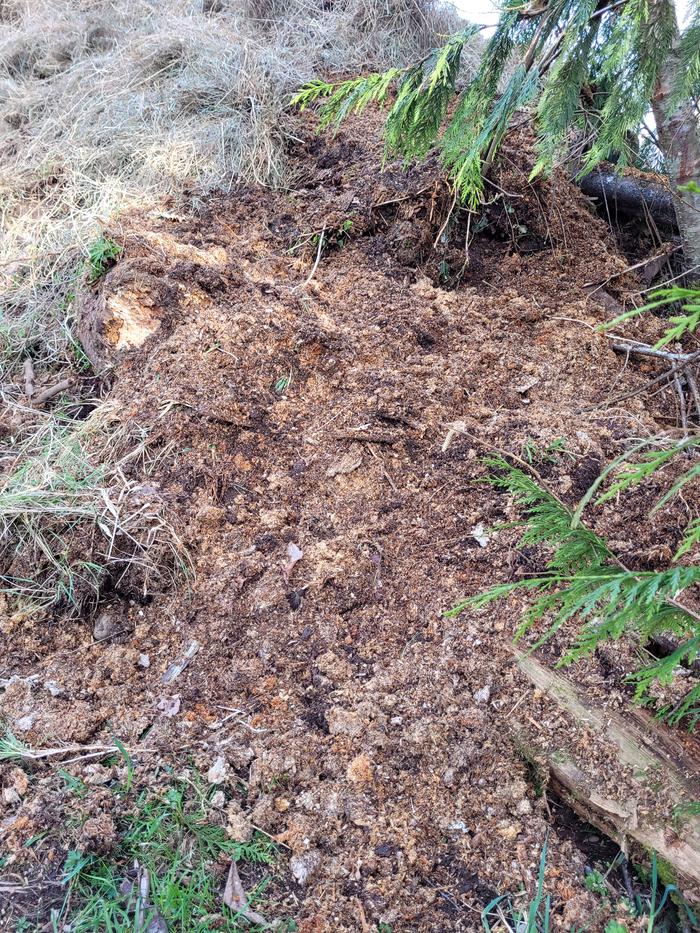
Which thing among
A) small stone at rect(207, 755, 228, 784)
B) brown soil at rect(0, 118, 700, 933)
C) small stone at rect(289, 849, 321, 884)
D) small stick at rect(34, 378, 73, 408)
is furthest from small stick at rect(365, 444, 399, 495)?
small stick at rect(34, 378, 73, 408)

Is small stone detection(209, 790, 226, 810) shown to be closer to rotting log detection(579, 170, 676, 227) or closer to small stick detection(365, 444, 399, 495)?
small stick detection(365, 444, 399, 495)

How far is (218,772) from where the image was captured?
1643 millimetres

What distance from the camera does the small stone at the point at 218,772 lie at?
163 cm

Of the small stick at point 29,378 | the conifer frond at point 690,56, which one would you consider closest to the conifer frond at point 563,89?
the conifer frond at point 690,56

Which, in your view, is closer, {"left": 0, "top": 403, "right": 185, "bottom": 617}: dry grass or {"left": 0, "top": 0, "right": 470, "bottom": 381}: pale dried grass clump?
{"left": 0, "top": 403, "right": 185, "bottom": 617}: dry grass

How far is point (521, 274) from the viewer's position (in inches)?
124

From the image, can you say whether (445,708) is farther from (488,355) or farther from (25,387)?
(25,387)

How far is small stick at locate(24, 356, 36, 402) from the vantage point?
306cm

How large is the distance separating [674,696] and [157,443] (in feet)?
6.11

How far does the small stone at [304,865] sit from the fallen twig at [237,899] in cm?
11

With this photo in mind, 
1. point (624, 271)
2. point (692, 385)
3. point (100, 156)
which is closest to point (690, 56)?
point (692, 385)

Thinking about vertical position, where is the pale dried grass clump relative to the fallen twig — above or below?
above

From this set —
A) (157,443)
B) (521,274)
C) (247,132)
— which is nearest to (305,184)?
(247,132)

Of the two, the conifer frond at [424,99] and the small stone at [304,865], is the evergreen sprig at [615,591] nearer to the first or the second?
the small stone at [304,865]
